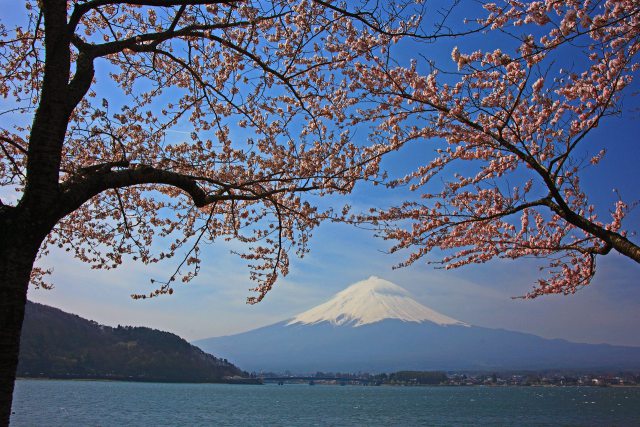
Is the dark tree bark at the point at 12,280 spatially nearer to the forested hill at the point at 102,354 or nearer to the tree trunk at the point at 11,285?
the tree trunk at the point at 11,285

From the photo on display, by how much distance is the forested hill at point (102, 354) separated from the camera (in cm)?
6806

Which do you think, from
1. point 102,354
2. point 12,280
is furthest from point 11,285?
point 102,354

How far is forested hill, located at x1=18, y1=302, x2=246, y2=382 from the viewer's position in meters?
68.1

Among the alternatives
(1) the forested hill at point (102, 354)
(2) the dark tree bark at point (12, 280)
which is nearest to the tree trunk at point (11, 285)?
(2) the dark tree bark at point (12, 280)

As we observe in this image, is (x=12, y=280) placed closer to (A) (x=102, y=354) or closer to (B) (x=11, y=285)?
(B) (x=11, y=285)

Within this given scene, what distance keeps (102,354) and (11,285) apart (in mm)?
82365

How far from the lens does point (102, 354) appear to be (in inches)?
3014

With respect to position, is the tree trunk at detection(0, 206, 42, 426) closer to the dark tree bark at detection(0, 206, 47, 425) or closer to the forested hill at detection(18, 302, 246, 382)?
the dark tree bark at detection(0, 206, 47, 425)

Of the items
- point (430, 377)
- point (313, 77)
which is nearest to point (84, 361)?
point (430, 377)

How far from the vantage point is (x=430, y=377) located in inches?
4429

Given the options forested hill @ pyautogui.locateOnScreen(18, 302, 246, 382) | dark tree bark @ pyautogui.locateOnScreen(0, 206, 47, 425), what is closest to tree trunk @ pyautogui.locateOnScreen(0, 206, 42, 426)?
dark tree bark @ pyautogui.locateOnScreen(0, 206, 47, 425)

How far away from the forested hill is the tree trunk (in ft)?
233

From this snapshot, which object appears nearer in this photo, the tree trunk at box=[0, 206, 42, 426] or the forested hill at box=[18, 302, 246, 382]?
the tree trunk at box=[0, 206, 42, 426]

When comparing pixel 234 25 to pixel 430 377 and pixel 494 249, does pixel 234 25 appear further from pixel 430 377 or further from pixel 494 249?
pixel 430 377
